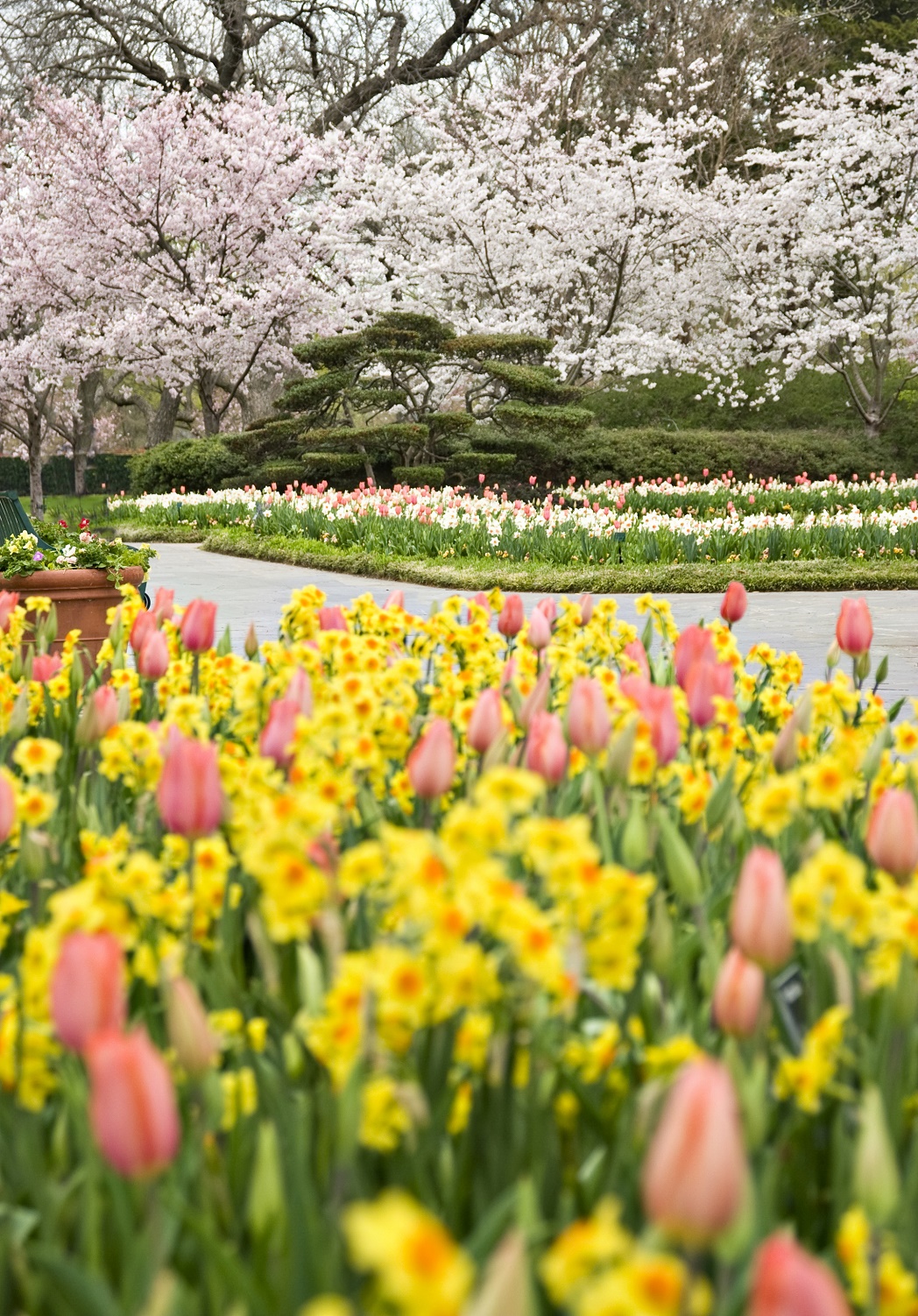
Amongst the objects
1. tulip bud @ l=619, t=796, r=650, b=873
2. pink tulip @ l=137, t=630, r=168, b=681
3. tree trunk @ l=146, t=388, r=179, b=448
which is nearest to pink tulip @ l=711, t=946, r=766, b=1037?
tulip bud @ l=619, t=796, r=650, b=873

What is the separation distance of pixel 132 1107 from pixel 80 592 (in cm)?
580

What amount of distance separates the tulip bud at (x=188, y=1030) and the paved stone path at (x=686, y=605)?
5.34m

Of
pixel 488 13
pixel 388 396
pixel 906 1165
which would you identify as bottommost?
pixel 906 1165

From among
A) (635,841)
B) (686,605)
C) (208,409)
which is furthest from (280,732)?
(208,409)

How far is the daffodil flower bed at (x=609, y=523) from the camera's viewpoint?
11500 mm

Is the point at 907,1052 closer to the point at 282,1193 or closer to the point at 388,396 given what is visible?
the point at 282,1193

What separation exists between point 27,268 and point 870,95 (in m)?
15.0

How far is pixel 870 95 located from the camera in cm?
2327

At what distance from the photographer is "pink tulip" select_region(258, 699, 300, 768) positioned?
1.75m

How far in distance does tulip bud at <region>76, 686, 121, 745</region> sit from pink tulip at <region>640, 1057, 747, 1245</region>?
1520 millimetres

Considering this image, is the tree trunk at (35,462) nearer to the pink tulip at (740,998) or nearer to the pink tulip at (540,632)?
the pink tulip at (540,632)

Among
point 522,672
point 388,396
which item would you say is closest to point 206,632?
point 522,672

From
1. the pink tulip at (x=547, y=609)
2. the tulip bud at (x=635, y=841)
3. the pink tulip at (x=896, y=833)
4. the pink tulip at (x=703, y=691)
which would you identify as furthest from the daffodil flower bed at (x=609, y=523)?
the pink tulip at (x=896, y=833)

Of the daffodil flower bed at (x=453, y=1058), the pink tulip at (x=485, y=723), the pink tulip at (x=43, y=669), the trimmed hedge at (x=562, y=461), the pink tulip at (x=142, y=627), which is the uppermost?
the trimmed hedge at (x=562, y=461)
